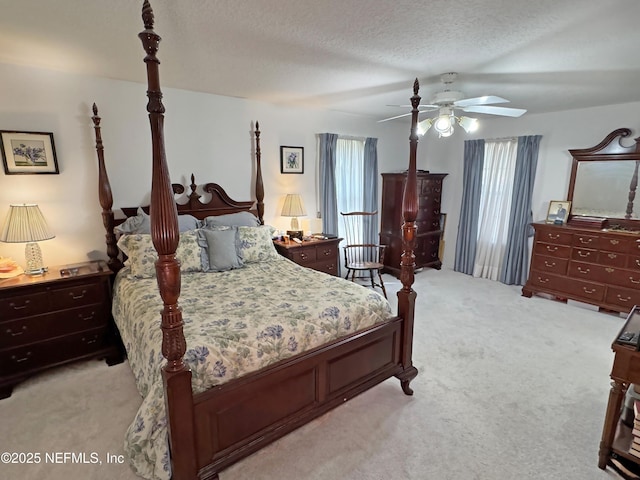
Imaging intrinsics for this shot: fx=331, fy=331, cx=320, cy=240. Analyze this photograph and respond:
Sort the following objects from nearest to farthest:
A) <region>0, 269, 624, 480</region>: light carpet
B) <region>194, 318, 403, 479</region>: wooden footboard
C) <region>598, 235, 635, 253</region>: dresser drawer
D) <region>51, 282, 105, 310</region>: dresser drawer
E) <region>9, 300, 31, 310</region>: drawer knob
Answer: <region>194, 318, 403, 479</region>: wooden footboard → <region>0, 269, 624, 480</region>: light carpet → <region>9, 300, 31, 310</region>: drawer knob → <region>51, 282, 105, 310</region>: dresser drawer → <region>598, 235, 635, 253</region>: dresser drawer

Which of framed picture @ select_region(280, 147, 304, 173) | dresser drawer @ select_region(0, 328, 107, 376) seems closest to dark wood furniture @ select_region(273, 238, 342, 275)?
framed picture @ select_region(280, 147, 304, 173)

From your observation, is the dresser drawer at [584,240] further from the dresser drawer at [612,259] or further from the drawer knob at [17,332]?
the drawer knob at [17,332]

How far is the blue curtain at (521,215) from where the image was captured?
14.8 feet

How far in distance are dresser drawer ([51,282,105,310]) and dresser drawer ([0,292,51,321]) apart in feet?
0.18

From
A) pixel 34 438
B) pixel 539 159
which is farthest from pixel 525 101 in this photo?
pixel 34 438

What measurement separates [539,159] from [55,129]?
18.2ft

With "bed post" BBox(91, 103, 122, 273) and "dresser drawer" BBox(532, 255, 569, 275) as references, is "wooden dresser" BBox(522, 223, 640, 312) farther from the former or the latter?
"bed post" BBox(91, 103, 122, 273)

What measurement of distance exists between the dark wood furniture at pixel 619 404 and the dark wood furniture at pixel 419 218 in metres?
3.32

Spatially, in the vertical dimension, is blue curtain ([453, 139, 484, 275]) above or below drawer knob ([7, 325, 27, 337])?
above

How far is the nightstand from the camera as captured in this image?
2.41 metres

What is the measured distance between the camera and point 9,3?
168cm

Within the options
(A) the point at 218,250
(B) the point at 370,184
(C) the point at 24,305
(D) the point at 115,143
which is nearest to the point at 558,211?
(B) the point at 370,184

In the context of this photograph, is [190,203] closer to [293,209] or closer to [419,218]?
[293,209]

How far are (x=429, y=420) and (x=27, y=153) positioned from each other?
3711mm
